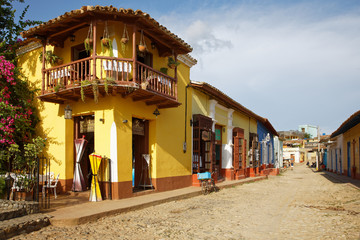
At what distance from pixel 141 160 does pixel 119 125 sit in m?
2.31

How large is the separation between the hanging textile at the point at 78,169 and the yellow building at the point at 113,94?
0.75ft

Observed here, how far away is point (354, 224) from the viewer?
22.1 feet

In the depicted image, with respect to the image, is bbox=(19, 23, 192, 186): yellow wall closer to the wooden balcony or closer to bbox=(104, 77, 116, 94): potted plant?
the wooden balcony

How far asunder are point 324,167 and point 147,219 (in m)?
36.0

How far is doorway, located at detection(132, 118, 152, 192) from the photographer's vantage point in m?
11.0

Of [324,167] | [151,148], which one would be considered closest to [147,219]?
[151,148]

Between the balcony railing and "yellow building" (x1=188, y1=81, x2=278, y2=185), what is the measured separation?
359 cm

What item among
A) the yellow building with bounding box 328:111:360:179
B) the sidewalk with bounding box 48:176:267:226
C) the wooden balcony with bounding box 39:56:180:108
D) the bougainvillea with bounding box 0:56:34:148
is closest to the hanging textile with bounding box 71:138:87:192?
the wooden balcony with bounding box 39:56:180:108

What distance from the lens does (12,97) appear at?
1120 centimetres

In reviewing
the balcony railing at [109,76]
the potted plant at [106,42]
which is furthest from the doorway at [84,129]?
the potted plant at [106,42]

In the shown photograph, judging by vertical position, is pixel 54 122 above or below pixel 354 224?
above

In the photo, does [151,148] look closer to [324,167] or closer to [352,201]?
[352,201]

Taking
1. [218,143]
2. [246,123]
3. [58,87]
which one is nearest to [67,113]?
[58,87]

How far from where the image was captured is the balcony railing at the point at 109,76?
865 centimetres
